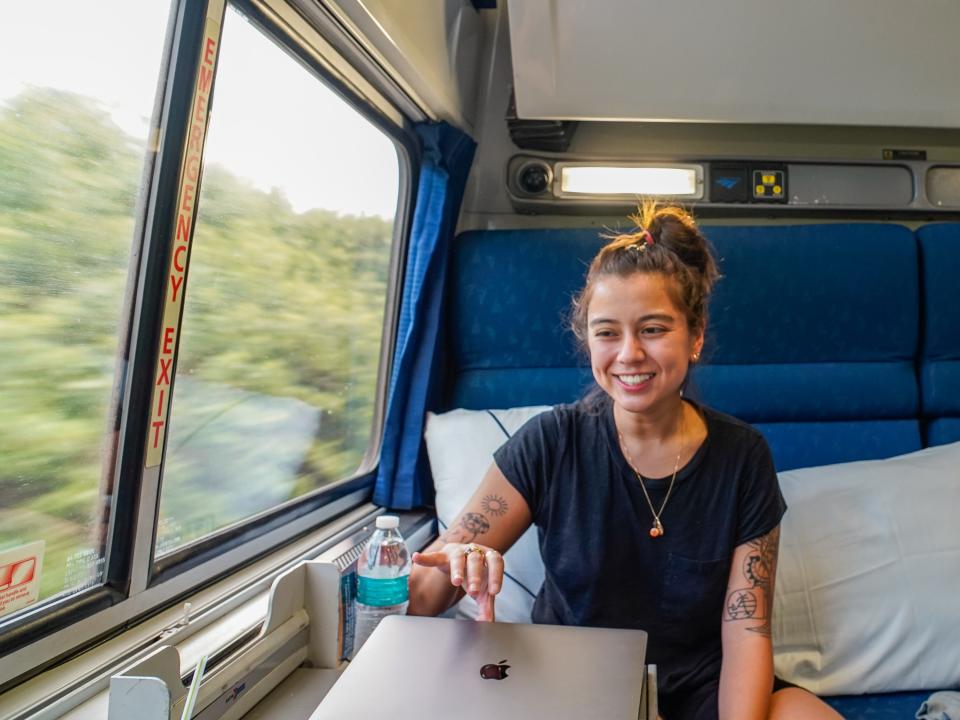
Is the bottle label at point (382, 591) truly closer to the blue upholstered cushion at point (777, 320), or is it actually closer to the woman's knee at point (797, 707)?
the woman's knee at point (797, 707)

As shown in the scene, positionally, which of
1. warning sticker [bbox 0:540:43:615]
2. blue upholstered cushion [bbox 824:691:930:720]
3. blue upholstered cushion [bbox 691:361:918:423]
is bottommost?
blue upholstered cushion [bbox 824:691:930:720]

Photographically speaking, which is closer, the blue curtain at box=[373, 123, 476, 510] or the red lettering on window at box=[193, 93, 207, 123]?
the red lettering on window at box=[193, 93, 207, 123]

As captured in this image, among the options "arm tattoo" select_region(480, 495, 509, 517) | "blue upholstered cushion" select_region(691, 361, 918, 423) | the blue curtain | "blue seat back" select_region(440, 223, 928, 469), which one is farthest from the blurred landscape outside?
"blue upholstered cushion" select_region(691, 361, 918, 423)

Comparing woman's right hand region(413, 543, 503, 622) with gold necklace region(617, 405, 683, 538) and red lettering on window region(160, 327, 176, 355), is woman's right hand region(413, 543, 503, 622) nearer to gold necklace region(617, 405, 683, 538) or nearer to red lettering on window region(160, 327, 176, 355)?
gold necklace region(617, 405, 683, 538)

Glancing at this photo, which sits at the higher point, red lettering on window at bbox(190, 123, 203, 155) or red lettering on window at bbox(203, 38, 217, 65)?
red lettering on window at bbox(203, 38, 217, 65)

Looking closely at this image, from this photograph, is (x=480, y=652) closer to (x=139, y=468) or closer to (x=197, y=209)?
(x=139, y=468)

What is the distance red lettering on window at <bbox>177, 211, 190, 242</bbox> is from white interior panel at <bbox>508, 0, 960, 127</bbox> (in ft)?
3.82

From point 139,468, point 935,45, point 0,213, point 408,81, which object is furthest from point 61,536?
point 935,45

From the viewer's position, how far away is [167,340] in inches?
57.0

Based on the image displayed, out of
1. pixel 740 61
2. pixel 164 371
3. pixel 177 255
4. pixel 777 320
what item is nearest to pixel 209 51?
pixel 177 255

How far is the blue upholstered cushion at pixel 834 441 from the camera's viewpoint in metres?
2.52

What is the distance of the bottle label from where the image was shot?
153cm

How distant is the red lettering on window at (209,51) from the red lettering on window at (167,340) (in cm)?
49

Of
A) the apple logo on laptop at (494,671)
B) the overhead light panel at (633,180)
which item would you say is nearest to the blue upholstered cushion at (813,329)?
the overhead light panel at (633,180)
